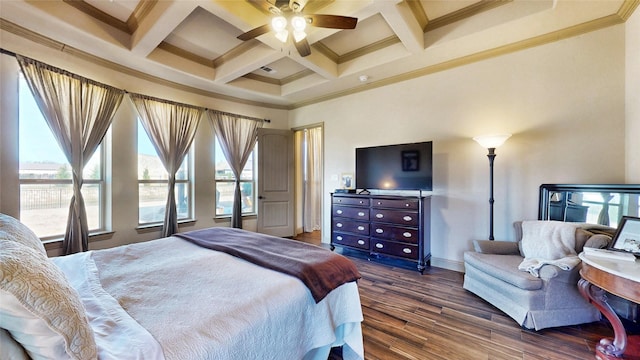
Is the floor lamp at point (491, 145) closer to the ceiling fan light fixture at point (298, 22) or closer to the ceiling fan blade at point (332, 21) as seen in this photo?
the ceiling fan blade at point (332, 21)

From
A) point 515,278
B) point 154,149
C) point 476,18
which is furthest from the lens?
point 154,149

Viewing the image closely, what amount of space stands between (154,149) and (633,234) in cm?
523

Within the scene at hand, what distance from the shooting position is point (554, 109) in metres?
2.72

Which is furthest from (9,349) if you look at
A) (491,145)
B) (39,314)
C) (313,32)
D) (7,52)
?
(491,145)

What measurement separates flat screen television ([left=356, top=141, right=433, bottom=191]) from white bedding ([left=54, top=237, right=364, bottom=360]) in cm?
215

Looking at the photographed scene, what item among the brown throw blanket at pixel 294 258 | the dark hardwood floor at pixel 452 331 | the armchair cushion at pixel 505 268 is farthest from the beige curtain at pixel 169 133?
the armchair cushion at pixel 505 268

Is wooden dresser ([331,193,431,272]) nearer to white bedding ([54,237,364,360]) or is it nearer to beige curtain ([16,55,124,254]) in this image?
white bedding ([54,237,364,360])

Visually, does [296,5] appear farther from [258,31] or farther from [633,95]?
[633,95]

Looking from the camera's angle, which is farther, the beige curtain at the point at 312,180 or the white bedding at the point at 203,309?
the beige curtain at the point at 312,180

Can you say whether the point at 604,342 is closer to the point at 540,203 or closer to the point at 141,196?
the point at 540,203

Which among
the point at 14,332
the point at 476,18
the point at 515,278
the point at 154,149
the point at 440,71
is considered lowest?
the point at 515,278

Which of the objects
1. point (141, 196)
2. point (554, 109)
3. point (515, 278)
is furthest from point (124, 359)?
point (554, 109)

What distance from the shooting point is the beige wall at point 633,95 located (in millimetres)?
2211

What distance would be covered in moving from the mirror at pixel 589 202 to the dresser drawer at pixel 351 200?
202 centimetres
